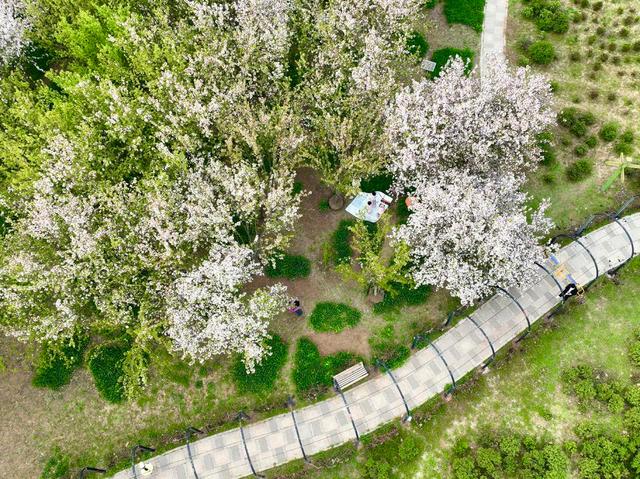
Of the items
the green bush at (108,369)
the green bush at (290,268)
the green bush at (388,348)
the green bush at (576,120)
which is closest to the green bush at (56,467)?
the green bush at (108,369)

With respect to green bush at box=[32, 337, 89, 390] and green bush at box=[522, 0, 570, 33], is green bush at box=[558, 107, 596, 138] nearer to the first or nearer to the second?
green bush at box=[522, 0, 570, 33]

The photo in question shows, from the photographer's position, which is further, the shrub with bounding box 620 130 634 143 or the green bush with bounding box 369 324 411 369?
the shrub with bounding box 620 130 634 143

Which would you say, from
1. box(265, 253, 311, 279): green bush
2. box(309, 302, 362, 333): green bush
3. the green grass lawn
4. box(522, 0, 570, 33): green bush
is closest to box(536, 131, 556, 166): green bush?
the green grass lawn

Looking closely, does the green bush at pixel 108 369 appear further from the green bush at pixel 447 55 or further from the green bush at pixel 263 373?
the green bush at pixel 447 55

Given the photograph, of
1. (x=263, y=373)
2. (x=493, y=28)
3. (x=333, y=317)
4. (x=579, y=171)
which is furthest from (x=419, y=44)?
(x=263, y=373)

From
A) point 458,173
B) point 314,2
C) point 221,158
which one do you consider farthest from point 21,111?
point 458,173

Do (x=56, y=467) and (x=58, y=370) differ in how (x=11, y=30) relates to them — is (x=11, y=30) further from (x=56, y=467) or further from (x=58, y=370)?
(x=56, y=467)

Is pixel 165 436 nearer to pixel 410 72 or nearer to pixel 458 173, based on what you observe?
pixel 458 173

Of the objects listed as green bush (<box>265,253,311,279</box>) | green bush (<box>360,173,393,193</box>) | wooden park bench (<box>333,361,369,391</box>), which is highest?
green bush (<box>360,173,393,193</box>)
